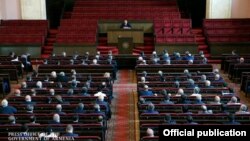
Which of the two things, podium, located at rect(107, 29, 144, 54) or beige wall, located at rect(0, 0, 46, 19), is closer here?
podium, located at rect(107, 29, 144, 54)

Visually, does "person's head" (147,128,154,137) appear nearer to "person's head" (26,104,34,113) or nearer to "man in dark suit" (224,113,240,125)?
"man in dark suit" (224,113,240,125)

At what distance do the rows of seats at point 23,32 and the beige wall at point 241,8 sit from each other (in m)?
9.69

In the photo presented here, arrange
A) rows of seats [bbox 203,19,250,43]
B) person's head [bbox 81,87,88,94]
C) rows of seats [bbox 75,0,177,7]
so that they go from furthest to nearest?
rows of seats [bbox 75,0,177,7]
rows of seats [bbox 203,19,250,43]
person's head [bbox 81,87,88,94]

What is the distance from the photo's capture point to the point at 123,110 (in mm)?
12969

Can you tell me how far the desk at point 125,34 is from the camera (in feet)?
66.7

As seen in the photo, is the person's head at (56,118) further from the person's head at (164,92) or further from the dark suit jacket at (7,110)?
the person's head at (164,92)

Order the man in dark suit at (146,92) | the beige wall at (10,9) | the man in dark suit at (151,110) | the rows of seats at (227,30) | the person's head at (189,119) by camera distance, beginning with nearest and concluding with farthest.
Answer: the person's head at (189,119) → the man in dark suit at (151,110) → the man in dark suit at (146,92) → the rows of seats at (227,30) → the beige wall at (10,9)

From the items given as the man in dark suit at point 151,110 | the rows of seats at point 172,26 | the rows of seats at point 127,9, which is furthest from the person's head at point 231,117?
the rows of seats at point 127,9

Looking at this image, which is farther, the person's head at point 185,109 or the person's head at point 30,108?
the person's head at point 185,109

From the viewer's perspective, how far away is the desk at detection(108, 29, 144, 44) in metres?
20.3

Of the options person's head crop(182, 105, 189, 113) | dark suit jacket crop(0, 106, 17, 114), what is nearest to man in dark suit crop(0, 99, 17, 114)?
dark suit jacket crop(0, 106, 17, 114)

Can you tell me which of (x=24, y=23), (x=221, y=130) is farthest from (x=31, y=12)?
(x=221, y=130)

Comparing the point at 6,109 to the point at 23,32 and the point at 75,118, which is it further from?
the point at 23,32

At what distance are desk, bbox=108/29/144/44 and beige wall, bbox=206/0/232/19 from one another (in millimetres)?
4083
